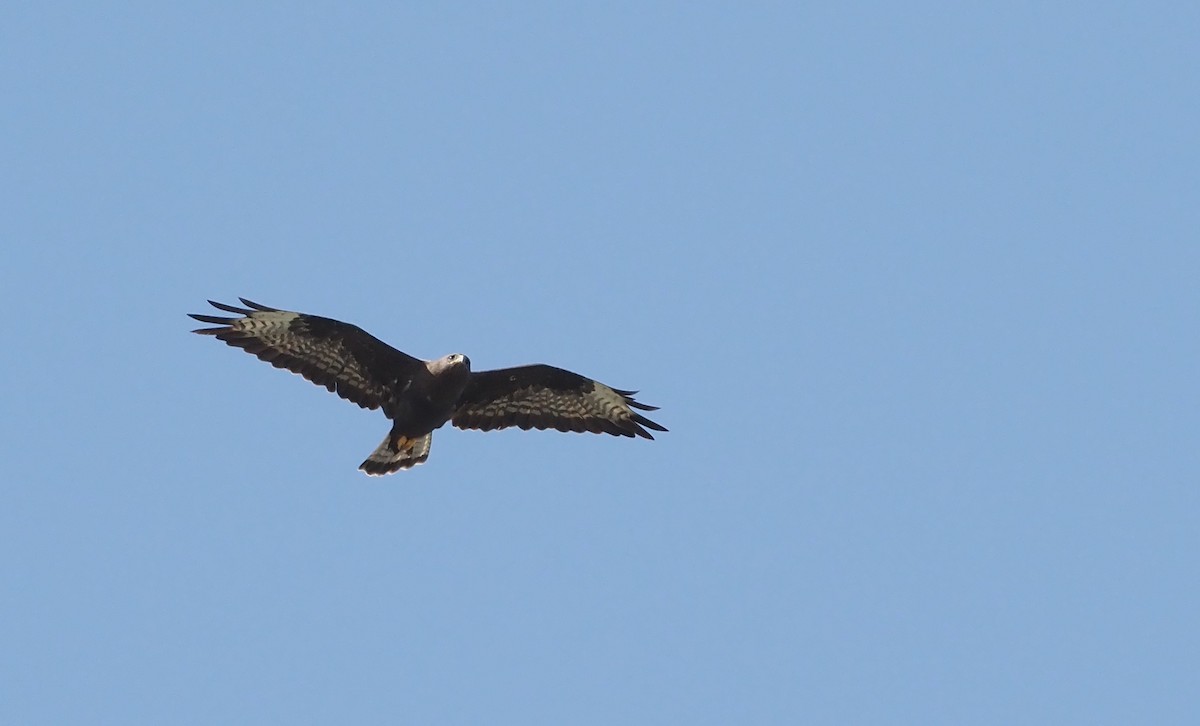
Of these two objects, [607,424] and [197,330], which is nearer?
[197,330]

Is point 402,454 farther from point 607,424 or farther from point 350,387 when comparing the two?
point 607,424

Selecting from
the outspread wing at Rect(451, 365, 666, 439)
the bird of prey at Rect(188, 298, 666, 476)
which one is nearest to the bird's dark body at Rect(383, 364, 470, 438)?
the bird of prey at Rect(188, 298, 666, 476)

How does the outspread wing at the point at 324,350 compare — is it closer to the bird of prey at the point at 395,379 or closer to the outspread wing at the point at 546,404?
the bird of prey at the point at 395,379

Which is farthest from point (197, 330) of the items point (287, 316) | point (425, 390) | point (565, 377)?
point (565, 377)

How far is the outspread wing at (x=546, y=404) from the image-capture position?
19.2 m

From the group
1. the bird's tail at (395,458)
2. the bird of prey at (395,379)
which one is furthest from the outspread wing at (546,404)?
the bird's tail at (395,458)

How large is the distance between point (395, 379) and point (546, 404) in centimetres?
192

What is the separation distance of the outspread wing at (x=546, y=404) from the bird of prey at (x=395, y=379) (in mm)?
11

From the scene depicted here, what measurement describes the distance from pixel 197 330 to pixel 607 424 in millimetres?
4665

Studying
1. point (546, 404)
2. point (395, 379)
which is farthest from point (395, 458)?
point (546, 404)

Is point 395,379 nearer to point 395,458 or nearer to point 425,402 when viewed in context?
point 425,402

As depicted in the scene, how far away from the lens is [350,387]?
18672 millimetres

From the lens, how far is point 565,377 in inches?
763

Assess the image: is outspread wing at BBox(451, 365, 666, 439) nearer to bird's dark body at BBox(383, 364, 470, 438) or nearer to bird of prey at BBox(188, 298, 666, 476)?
bird of prey at BBox(188, 298, 666, 476)
